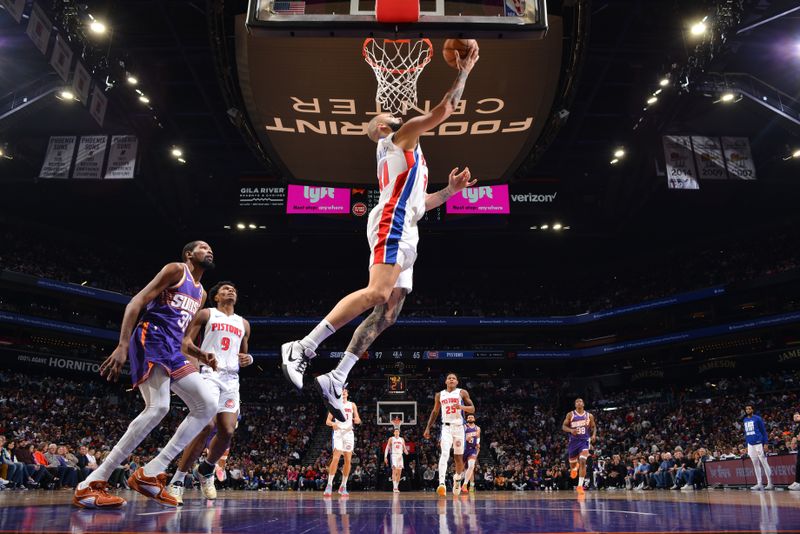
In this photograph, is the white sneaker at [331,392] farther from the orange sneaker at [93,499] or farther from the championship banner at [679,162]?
the championship banner at [679,162]

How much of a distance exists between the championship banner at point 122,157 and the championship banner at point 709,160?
22.2 metres

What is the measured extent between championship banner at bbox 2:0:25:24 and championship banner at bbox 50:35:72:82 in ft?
5.12

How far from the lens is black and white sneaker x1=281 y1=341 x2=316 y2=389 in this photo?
4.39 m

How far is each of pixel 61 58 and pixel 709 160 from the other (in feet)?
75.0

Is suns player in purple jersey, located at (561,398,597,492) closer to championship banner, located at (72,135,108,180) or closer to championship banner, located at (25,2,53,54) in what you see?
championship banner, located at (25,2,53,54)

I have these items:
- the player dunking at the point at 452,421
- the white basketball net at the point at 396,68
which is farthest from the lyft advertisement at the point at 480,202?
the player dunking at the point at 452,421

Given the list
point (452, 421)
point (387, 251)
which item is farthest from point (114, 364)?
point (452, 421)

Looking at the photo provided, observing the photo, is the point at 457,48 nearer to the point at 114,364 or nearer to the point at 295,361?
the point at 295,361

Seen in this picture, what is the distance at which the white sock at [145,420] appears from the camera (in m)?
4.70

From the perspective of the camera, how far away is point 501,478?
891 inches

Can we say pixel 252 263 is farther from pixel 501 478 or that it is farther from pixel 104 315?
pixel 501 478

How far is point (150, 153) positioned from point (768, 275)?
3069cm

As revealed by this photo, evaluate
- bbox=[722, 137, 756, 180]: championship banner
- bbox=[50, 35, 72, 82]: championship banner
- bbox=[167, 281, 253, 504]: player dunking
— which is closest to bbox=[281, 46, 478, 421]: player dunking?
bbox=[167, 281, 253, 504]: player dunking

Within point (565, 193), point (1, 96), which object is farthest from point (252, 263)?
point (565, 193)
